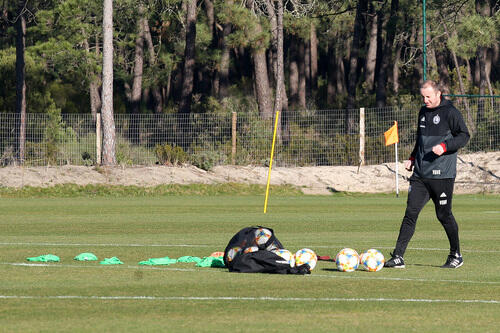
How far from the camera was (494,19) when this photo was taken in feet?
128

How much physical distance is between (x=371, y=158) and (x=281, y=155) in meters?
3.31

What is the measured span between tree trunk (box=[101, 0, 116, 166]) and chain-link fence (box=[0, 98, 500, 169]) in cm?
46

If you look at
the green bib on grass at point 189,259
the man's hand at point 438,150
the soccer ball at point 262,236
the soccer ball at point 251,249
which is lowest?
the green bib on grass at point 189,259

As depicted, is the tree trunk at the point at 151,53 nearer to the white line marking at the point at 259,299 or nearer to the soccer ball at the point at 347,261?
the soccer ball at the point at 347,261

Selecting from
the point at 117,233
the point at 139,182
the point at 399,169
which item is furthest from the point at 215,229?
the point at 399,169

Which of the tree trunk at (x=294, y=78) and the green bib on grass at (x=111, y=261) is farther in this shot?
the tree trunk at (x=294, y=78)

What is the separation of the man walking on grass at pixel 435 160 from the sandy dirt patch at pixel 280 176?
19.9m

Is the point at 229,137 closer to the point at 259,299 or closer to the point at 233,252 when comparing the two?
the point at 233,252

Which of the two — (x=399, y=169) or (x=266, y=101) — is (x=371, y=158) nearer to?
(x=399, y=169)

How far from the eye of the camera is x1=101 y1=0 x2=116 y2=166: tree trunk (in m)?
32.5

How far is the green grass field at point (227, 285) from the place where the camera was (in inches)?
300

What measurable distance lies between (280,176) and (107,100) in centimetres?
678

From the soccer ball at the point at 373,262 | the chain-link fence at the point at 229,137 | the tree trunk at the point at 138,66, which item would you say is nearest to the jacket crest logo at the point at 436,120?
the soccer ball at the point at 373,262

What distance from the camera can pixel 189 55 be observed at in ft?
158
